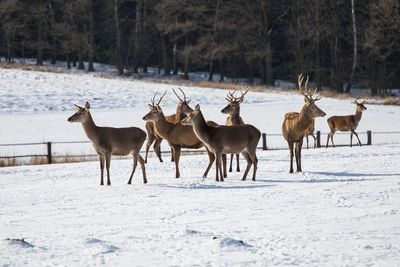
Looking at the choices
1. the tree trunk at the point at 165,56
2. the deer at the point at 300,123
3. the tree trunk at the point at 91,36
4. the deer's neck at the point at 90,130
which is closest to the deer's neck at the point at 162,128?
the deer's neck at the point at 90,130

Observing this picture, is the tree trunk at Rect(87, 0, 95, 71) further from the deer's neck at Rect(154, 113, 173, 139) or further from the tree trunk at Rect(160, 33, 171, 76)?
the deer's neck at Rect(154, 113, 173, 139)

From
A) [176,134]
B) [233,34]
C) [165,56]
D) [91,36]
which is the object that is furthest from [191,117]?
[165,56]

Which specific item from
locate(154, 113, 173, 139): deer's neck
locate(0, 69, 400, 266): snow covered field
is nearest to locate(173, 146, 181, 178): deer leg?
locate(0, 69, 400, 266): snow covered field

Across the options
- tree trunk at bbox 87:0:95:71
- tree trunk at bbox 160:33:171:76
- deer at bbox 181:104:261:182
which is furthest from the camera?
tree trunk at bbox 160:33:171:76

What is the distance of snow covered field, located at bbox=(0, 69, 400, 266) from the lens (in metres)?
6.31

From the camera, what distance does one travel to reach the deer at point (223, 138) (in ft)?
38.3

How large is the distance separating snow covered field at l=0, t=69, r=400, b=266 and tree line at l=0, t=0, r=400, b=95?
26992 millimetres

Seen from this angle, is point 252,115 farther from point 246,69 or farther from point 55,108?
point 246,69

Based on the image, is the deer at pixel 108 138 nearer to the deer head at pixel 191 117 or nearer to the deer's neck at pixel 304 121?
the deer head at pixel 191 117

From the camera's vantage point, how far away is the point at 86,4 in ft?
157

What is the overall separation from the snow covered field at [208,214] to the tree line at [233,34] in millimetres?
26992

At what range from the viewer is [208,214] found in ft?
27.9

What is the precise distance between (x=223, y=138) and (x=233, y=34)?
126 ft

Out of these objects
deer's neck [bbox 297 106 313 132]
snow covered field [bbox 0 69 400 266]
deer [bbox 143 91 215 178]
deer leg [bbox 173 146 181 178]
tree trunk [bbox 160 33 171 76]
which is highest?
tree trunk [bbox 160 33 171 76]
